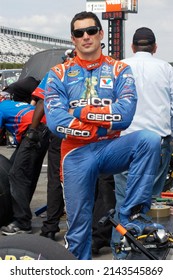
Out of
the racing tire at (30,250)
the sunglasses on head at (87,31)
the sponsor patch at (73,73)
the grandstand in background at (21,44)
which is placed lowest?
the grandstand in background at (21,44)

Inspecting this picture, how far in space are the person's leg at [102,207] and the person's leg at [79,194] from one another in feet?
4.63

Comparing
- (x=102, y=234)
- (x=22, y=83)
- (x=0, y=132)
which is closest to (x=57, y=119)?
(x=102, y=234)

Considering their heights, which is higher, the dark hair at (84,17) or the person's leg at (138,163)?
the dark hair at (84,17)

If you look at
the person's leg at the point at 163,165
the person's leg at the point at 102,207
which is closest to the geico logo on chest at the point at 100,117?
the person's leg at the point at 163,165

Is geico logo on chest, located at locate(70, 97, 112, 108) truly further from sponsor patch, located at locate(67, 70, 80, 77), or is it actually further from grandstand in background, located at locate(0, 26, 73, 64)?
grandstand in background, located at locate(0, 26, 73, 64)

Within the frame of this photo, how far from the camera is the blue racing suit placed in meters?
3.38

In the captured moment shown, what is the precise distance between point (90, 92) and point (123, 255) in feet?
3.22

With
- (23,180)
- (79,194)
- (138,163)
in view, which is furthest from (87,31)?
(23,180)

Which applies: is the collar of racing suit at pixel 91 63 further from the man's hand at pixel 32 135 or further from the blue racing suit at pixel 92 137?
the man's hand at pixel 32 135

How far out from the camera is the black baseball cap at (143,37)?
15.2ft

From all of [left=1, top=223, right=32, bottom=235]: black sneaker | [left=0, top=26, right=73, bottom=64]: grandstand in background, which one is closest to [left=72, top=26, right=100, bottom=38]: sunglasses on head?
[left=1, top=223, right=32, bottom=235]: black sneaker
